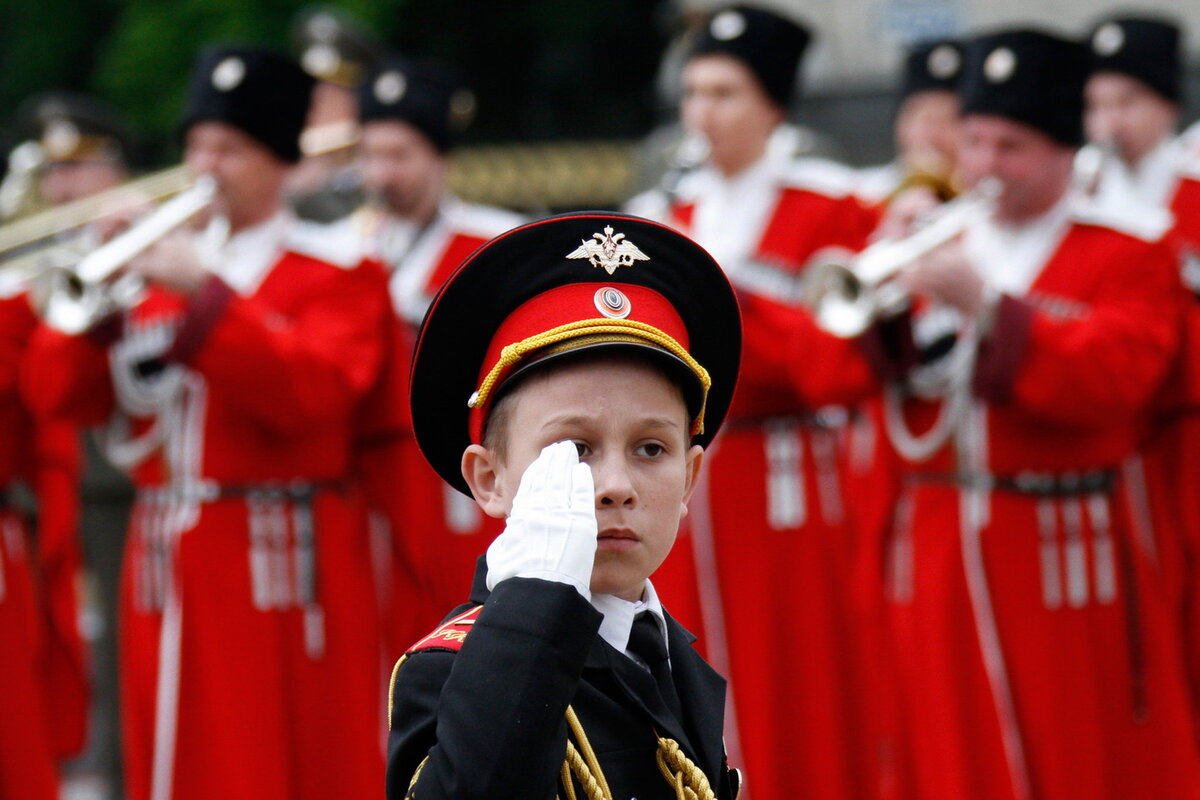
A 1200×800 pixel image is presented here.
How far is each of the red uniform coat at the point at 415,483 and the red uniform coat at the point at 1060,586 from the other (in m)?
1.52

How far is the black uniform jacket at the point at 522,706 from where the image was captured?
2240 mm

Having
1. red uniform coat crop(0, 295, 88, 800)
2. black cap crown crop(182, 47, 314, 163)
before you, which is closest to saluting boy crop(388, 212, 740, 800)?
black cap crown crop(182, 47, 314, 163)

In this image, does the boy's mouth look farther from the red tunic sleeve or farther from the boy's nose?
the red tunic sleeve

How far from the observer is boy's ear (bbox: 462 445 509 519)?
2561mm

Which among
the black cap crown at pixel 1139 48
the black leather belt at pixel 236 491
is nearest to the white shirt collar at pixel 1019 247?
the black cap crown at pixel 1139 48

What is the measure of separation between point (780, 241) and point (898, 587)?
124 centimetres

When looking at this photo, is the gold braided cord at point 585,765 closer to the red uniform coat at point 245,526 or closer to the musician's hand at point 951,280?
the musician's hand at point 951,280

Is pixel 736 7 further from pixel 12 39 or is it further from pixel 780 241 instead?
pixel 12 39

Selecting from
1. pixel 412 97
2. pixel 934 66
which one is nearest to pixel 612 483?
pixel 412 97

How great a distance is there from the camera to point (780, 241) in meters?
6.12

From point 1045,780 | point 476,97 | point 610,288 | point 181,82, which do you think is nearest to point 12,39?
point 181,82

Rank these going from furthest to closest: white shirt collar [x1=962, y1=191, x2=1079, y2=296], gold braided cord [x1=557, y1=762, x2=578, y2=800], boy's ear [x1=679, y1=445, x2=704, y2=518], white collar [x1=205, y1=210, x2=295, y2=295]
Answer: white collar [x1=205, y1=210, x2=295, y2=295]
white shirt collar [x1=962, y1=191, x2=1079, y2=296]
boy's ear [x1=679, y1=445, x2=704, y2=518]
gold braided cord [x1=557, y1=762, x2=578, y2=800]

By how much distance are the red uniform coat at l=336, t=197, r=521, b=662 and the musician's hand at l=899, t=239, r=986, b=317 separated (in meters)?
1.31

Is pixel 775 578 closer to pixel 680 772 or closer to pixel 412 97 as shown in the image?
pixel 412 97
